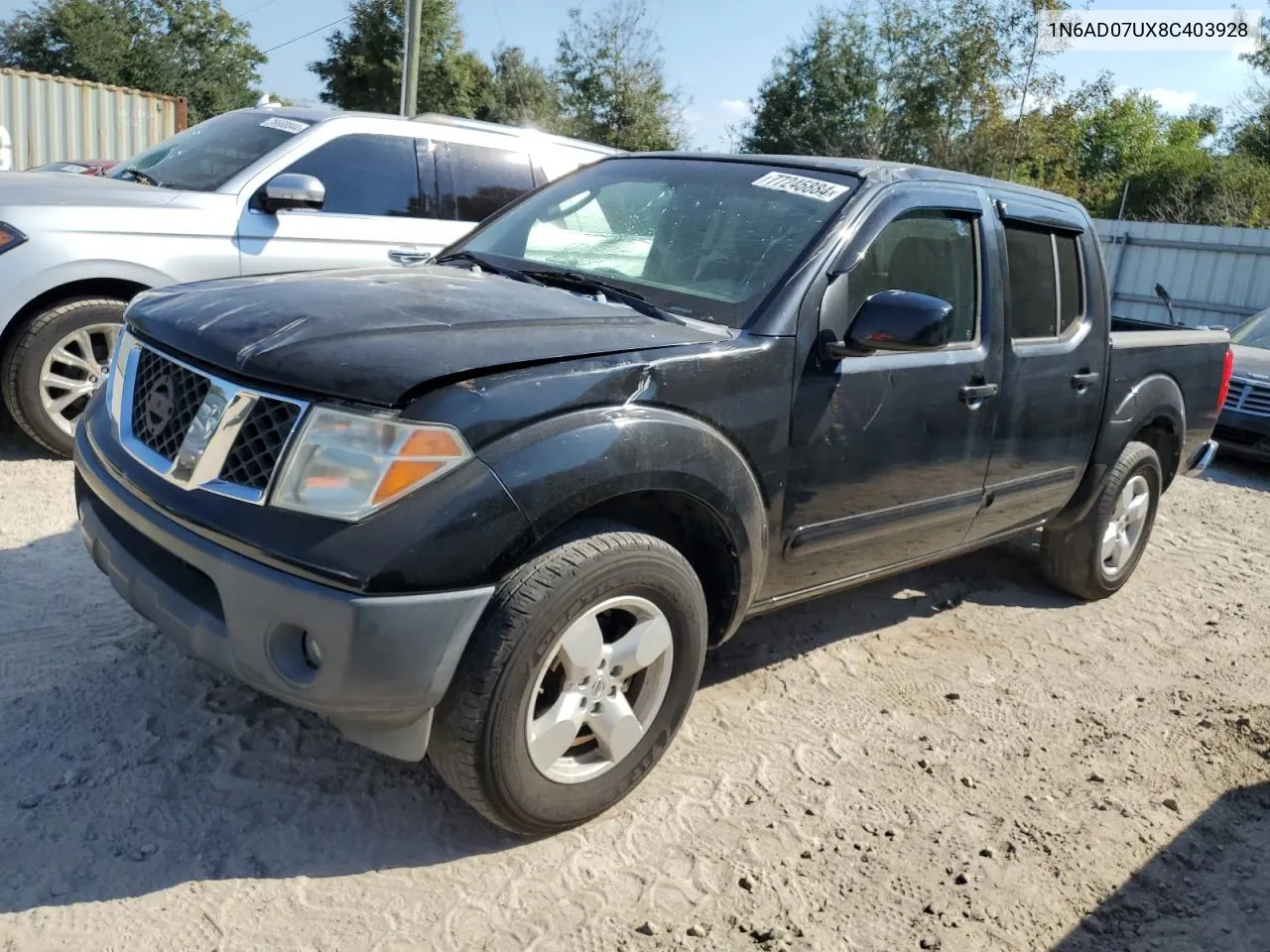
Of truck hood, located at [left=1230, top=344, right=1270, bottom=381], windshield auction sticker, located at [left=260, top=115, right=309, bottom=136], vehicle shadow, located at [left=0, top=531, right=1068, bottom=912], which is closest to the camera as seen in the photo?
vehicle shadow, located at [left=0, top=531, right=1068, bottom=912]

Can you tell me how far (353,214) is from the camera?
6.07m

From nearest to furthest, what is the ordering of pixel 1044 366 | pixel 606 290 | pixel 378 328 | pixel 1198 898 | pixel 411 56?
pixel 378 328, pixel 1198 898, pixel 606 290, pixel 1044 366, pixel 411 56

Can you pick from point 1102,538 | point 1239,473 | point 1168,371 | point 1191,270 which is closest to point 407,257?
point 1102,538

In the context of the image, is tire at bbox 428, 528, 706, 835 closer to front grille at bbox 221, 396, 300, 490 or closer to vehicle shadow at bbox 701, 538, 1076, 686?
front grille at bbox 221, 396, 300, 490

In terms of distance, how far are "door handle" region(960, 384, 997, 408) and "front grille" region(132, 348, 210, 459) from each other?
2454mm

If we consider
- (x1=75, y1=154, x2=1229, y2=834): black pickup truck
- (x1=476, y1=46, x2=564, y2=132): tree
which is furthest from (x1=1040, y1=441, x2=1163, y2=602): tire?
(x1=476, y1=46, x2=564, y2=132): tree

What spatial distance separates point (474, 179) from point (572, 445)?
447 cm

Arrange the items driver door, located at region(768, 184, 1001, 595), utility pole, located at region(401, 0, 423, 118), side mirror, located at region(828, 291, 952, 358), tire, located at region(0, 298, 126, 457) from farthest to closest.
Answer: utility pole, located at region(401, 0, 423, 118)
tire, located at region(0, 298, 126, 457)
driver door, located at region(768, 184, 1001, 595)
side mirror, located at region(828, 291, 952, 358)

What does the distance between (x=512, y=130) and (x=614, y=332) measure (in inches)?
172

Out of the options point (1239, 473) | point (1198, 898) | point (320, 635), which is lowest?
point (1239, 473)

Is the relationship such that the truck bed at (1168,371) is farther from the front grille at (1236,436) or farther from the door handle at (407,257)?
the front grille at (1236,436)

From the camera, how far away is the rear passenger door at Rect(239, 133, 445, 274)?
5.70 meters

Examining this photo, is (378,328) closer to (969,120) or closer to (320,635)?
(320,635)

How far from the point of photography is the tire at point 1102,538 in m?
4.83
